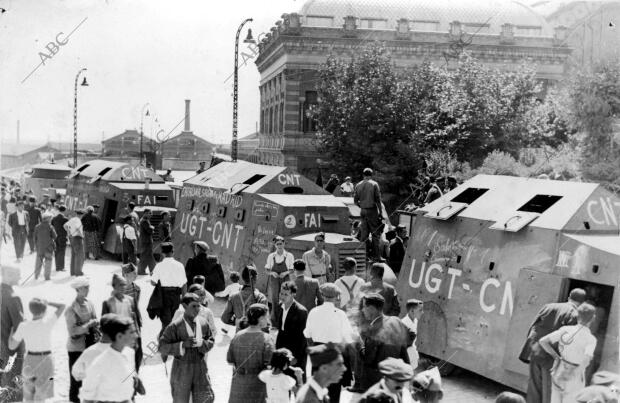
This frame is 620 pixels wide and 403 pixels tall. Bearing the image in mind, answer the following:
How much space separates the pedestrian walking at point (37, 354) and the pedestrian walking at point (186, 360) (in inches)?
48.7

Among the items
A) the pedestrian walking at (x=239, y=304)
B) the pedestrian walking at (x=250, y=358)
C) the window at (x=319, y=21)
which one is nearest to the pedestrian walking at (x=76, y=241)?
the pedestrian walking at (x=239, y=304)

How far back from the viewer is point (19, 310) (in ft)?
28.0

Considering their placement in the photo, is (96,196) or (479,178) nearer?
(479,178)

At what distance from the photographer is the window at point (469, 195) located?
11438 mm

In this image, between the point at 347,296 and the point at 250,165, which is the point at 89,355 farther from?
the point at 250,165

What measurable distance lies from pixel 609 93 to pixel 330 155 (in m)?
12.4

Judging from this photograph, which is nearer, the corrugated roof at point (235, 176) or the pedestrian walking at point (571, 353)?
the pedestrian walking at point (571, 353)

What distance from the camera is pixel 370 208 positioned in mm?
15086

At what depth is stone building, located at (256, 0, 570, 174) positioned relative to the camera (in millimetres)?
42469

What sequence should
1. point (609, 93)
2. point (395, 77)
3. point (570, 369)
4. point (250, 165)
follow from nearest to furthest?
point (570, 369) < point (250, 165) < point (609, 93) < point (395, 77)

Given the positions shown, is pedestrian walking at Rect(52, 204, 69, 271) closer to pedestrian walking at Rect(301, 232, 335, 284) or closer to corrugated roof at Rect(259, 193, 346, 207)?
corrugated roof at Rect(259, 193, 346, 207)

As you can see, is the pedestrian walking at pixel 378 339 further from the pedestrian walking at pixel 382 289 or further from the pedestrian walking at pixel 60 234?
the pedestrian walking at pixel 60 234

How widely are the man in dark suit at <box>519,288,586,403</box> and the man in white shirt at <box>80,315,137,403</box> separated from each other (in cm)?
435

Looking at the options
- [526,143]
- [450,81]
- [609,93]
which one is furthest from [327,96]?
[609,93]
